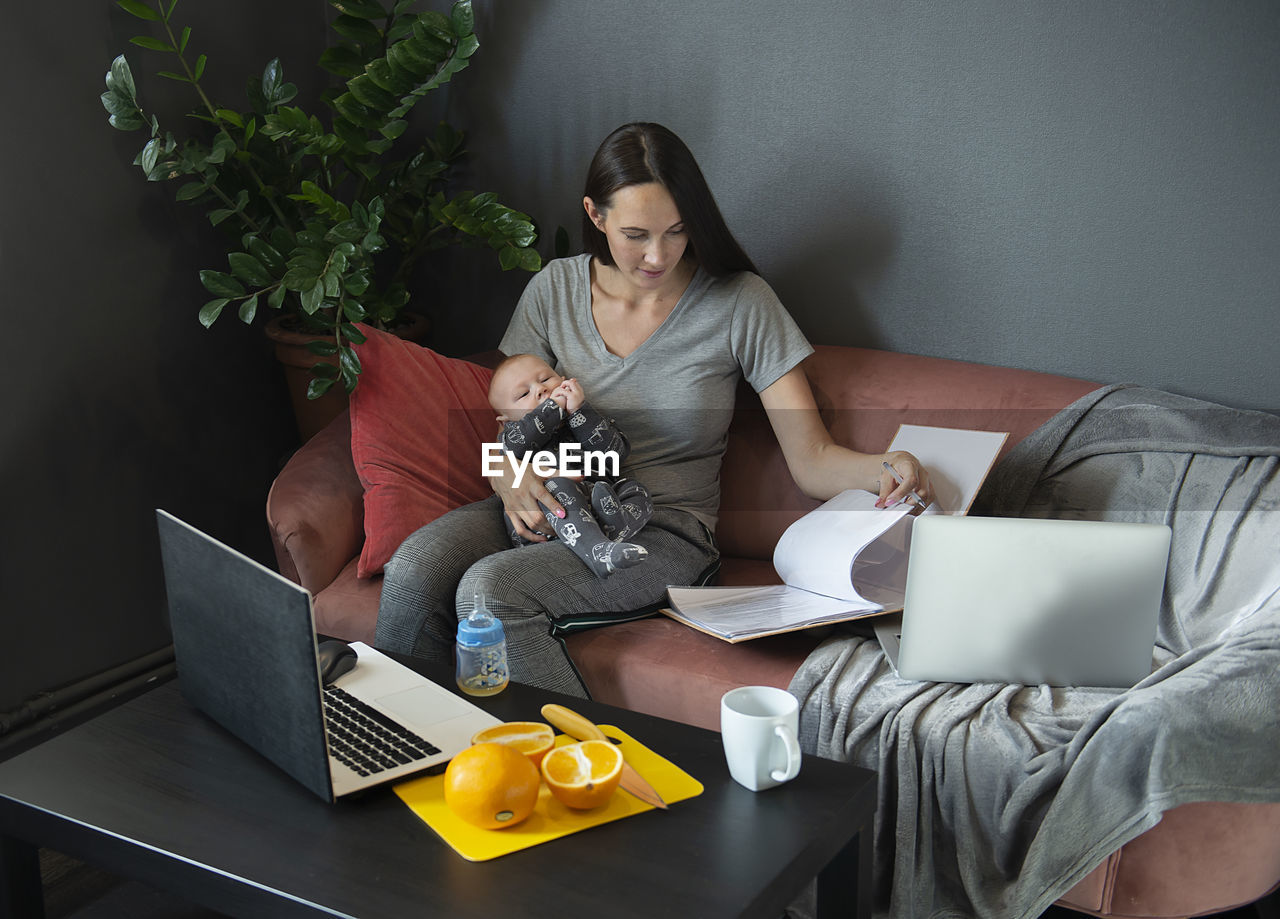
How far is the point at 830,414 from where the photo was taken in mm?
2174

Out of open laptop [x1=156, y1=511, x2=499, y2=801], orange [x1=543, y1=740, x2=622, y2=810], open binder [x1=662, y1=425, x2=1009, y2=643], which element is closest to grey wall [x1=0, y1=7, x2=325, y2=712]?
open laptop [x1=156, y1=511, x2=499, y2=801]

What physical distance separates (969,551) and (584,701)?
1.84ft

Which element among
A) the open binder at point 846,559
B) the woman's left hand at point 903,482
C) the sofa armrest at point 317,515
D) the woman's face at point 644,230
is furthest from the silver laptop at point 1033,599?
the sofa armrest at point 317,515

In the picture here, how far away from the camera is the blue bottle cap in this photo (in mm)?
1419

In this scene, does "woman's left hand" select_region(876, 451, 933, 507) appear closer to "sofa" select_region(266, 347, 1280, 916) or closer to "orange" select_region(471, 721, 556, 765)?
"sofa" select_region(266, 347, 1280, 916)

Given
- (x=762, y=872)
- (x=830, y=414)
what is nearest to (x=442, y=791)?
(x=762, y=872)

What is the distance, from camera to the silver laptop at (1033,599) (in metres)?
1.47

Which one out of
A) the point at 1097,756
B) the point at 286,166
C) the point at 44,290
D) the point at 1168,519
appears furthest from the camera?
the point at 286,166

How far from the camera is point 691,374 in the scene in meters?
2.07

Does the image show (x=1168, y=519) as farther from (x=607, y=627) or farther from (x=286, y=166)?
(x=286, y=166)

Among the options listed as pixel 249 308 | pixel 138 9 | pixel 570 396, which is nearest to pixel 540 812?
pixel 570 396

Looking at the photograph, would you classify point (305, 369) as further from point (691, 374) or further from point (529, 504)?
point (691, 374)
